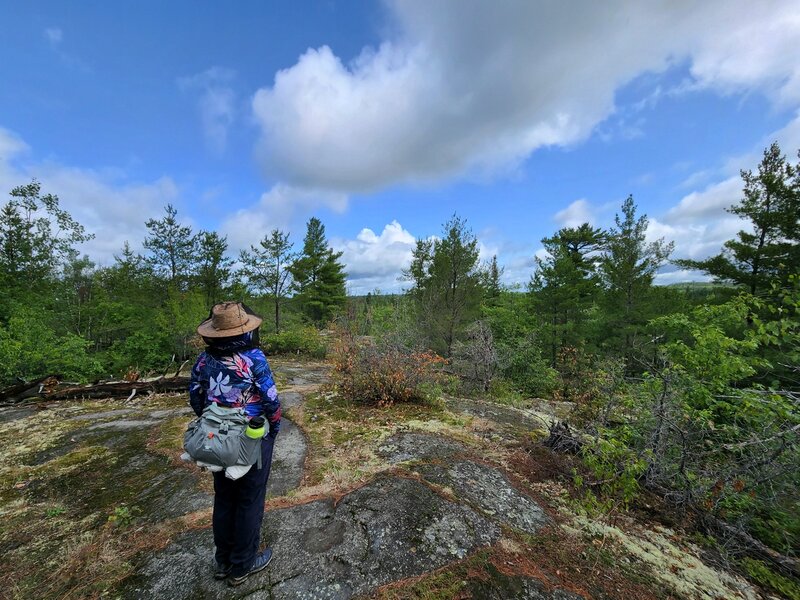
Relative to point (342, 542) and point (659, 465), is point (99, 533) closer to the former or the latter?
point (342, 542)

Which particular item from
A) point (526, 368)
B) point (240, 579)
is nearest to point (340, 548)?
point (240, 579)

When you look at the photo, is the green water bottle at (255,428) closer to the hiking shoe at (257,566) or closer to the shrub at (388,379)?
the hiking shoe at (257,566)

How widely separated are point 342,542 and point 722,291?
1579 centimetres

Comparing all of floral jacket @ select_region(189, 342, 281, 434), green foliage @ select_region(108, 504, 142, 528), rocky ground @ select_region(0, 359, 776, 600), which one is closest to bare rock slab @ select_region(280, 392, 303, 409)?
rocky ground @ select_region(0, 359, 776, 600)

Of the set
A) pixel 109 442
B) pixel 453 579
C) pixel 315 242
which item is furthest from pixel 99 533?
pixel 315 242

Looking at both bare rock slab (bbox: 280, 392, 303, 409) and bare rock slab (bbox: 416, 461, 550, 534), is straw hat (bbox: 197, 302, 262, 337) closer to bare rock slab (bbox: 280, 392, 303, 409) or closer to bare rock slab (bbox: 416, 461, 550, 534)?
bare rock slab (bbox: 416, 461, 550, 534)

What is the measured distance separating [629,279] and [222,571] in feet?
56.5

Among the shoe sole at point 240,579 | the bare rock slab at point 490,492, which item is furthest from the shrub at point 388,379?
the shoe sole at point 240,579

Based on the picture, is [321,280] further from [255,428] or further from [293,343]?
[255,428]

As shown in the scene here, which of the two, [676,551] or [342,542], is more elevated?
[342,542]

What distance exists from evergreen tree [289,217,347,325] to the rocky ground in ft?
67.3

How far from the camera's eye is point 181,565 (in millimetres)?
2266

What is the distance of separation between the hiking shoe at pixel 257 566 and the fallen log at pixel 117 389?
21.2 feet

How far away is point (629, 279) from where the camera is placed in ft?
47.3
